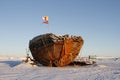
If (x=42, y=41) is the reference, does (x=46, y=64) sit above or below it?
below

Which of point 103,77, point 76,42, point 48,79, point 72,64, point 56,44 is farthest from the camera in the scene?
point 72,64

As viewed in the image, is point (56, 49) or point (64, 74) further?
point (56, 49)

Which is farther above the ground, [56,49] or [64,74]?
[56,49]

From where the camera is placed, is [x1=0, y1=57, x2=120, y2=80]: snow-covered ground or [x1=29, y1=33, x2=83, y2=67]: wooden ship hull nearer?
[x1=0, y1=57, x2=120, y2=80]: snow-covered ground

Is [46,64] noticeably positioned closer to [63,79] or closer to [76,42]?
[76,42]

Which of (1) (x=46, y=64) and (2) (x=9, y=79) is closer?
(2) (x=9, y=79)

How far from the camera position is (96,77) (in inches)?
481

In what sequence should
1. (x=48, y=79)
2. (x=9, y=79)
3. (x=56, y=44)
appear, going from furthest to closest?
1. (x=56, y=44)
2. (x=9, y=79)
3. (x=48, y=79)

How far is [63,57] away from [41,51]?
2542 millimetres

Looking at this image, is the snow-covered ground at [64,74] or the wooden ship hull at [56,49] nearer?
the snow-covered ground at [64,74]

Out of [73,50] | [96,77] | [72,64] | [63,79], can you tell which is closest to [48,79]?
[63,79]

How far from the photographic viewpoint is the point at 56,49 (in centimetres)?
2466

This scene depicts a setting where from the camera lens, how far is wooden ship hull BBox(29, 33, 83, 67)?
24688 millimetres

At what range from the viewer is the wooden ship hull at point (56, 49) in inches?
972
